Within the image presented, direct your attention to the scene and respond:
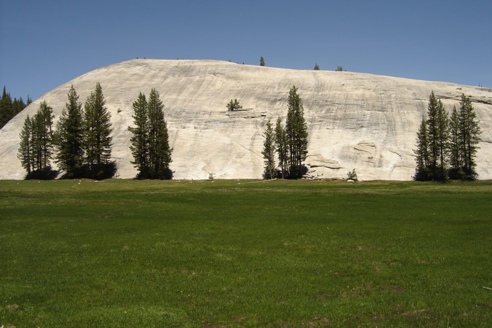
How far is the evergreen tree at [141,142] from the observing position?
91688 mm

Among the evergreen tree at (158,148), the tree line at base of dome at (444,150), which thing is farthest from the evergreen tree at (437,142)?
the evergreen tree at (158,148)

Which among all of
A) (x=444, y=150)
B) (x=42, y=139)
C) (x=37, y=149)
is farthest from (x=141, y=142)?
(x=444, y=150)

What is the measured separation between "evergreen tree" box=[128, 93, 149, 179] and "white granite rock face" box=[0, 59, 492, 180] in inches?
166

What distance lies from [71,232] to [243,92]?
96.0 meters

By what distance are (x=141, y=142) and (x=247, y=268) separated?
76.6 metres

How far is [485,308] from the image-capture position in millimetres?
14414

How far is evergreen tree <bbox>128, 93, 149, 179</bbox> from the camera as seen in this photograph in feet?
301

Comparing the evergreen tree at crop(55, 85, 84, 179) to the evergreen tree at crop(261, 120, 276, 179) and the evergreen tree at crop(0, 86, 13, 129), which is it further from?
the evergreen tree at crop(0, 86, 13, 129)

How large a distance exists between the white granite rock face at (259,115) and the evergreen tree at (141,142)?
4.22 meters

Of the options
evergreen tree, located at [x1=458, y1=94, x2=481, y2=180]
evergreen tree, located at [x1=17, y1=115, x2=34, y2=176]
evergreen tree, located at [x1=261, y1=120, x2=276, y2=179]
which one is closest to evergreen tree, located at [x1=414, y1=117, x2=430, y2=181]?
evergreen tree, located at [x1=458, y1=94, x2=481, y2=180]

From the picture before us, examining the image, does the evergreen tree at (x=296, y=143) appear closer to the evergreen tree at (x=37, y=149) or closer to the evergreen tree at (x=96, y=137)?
the evergreen tree at (x=96, y=137)

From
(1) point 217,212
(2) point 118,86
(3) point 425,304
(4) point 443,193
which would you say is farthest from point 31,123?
(3) point 425,304

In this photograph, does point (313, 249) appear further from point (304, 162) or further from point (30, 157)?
point (30, 157)

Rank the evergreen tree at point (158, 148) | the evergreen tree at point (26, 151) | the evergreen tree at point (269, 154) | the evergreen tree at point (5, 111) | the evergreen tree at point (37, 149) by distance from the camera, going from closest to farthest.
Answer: the evergreen tree at point (269, 154) < the evergreen tree at point (158, 148) < the evergreen tree at point (26, 151) < the evergreen tree at point (37, 149) < the evergreen tree at point (5, 111)
